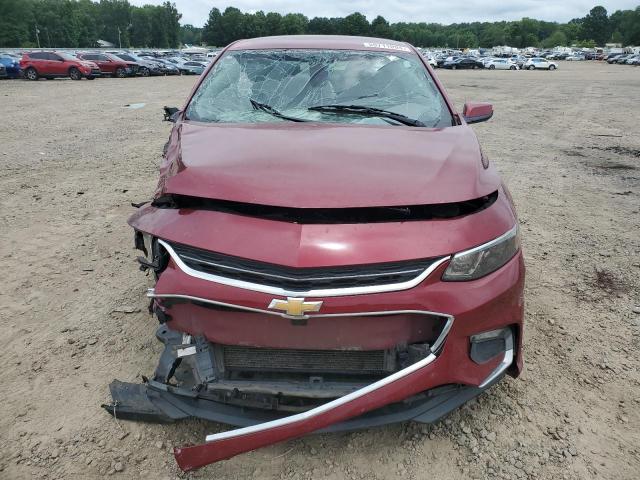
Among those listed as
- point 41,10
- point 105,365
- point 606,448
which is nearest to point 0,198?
point 105,365

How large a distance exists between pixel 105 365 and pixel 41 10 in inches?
4678

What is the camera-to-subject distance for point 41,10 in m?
97.3

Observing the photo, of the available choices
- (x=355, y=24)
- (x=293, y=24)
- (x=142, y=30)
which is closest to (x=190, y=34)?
(x=142, y=30)

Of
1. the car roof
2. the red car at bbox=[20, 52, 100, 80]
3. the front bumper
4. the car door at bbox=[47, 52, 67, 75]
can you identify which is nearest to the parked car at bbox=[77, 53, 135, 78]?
the red car at bbox=[20, 52, 100, 80]

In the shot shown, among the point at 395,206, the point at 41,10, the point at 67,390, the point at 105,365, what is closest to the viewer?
the point at 395,206

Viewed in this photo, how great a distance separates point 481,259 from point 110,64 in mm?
35551

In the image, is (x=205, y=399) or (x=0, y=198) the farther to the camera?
(x=0, y=198)

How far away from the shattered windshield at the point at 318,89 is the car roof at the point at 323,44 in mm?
84

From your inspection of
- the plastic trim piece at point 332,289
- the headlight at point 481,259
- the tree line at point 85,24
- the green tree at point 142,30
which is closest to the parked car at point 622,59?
the headlight at point 481,259

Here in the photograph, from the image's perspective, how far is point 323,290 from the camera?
5.77ft

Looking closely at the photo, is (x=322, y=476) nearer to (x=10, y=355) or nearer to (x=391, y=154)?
(x=391, y=154)

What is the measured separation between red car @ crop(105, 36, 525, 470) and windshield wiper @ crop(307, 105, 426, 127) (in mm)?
622

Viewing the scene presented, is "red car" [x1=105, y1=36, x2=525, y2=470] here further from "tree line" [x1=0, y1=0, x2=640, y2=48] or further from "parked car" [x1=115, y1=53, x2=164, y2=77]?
"tree line" [x1=0, y1=0, x2=640, y2=48]

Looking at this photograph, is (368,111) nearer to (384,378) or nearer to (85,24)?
(384,378)
